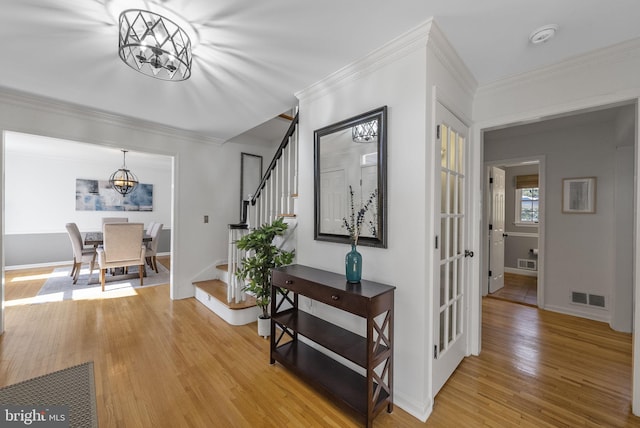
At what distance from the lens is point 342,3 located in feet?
4.67

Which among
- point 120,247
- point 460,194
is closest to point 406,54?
point 460,194

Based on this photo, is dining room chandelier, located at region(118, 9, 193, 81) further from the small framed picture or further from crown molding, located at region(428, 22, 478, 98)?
the small framed picture

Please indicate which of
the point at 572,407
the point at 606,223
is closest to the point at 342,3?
the point at 572,407

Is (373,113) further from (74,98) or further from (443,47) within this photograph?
(74,98)

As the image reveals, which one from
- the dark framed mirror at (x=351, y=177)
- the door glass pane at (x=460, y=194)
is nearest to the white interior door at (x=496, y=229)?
the door glass pane at (x=460, y=194)

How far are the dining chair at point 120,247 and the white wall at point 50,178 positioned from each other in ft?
6.22

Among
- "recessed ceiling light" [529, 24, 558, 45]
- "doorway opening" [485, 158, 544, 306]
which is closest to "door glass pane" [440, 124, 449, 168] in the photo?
"recessed ceiling light" [529, 24, 558, 45]

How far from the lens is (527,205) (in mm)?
5406

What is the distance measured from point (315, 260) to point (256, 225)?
1.48 metres

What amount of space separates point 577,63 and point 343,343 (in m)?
2.63

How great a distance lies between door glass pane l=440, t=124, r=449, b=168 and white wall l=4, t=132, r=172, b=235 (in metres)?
5.77

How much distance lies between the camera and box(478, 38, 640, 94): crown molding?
67.1 inches

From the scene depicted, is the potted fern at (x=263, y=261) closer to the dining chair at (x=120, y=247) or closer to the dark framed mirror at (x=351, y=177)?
the dark framed mirror at (x=351, y=177)

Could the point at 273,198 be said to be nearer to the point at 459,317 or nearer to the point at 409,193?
the point at 409,193
